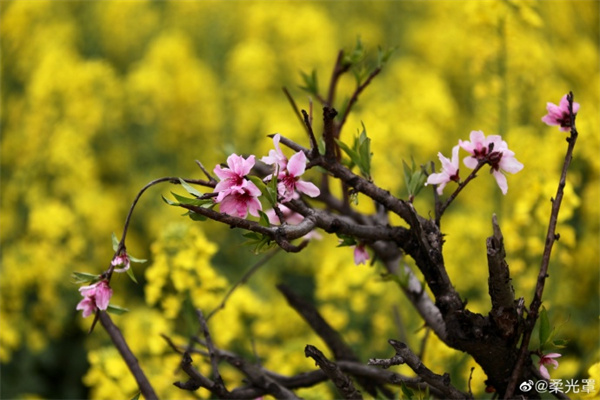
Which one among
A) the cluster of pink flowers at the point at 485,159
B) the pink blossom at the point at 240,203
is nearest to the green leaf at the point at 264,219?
the pink blossom at the point at 240,203

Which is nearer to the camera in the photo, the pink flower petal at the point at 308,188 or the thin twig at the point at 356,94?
the pink flower petal at the point at 308,188

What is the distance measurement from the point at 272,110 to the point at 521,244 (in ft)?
7.31

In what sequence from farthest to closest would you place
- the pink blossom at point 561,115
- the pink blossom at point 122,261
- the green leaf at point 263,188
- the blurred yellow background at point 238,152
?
the blurred yellow background at point 238,152 → the pink blossom at point 561,115 → the pink blossom at point 122,261 → the green leaf at point 263,188

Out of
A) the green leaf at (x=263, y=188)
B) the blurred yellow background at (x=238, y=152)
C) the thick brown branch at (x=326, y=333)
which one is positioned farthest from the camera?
the blurred yellow background at (x=238, y=152)

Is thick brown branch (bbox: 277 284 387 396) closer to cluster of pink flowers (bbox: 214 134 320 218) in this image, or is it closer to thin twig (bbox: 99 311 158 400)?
thin twig (bbox: 99 311 158 400)

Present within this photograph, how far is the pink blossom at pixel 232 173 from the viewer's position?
1095 millimetres

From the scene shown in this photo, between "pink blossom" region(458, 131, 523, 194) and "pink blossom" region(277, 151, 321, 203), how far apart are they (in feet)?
0.81

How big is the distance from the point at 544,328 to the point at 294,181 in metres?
0.44

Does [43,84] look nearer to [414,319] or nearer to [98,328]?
[98,328]

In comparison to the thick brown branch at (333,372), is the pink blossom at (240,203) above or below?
above

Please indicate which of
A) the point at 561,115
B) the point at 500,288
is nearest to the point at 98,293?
the point at 500,288

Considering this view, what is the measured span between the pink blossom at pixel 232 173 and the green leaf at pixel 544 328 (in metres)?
0.49

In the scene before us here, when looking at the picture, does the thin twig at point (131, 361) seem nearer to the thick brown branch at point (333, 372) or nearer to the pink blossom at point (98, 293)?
the pink blossom at point (98, 293)

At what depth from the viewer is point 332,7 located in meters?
6.17
